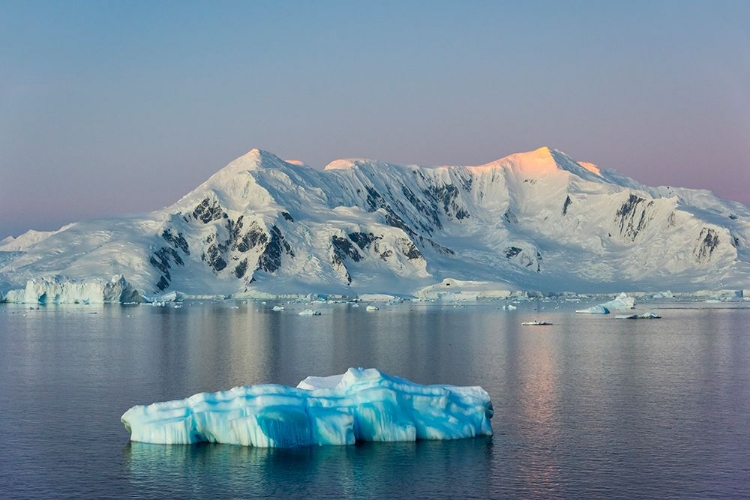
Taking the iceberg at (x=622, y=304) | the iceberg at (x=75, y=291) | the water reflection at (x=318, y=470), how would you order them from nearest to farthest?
1. the water reflection at (x=318, y=470)
2. the iceberg at (x=622, y=304)
3. the iceberg at (x=75, y=291)

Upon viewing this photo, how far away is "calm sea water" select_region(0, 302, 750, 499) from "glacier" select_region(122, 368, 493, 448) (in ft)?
2.32

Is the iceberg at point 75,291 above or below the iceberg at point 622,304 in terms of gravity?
above

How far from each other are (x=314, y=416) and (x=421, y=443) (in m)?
4.67

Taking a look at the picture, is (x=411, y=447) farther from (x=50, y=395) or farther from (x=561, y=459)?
(x=50, y=395)

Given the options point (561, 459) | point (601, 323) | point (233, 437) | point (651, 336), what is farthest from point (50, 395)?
point (601, 323)

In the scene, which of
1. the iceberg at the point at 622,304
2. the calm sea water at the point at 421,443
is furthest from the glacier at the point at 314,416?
the iceberg at the point at 622,304

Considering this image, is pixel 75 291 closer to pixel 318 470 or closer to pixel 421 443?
pixel 421 443

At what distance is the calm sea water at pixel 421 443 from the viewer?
31.5 m

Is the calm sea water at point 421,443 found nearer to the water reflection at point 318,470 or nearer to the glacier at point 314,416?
the water reflection at point 318,470

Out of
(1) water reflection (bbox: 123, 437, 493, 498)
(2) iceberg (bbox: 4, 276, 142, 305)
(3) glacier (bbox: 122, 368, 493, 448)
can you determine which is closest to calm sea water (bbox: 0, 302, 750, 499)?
(1) water reflection (bbox: 123, 437, 493, 498)

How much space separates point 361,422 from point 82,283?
5678 inches

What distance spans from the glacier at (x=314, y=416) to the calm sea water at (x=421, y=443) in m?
0.71

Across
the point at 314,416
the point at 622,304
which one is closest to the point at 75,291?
the point at 622,304

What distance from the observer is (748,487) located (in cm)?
3073
